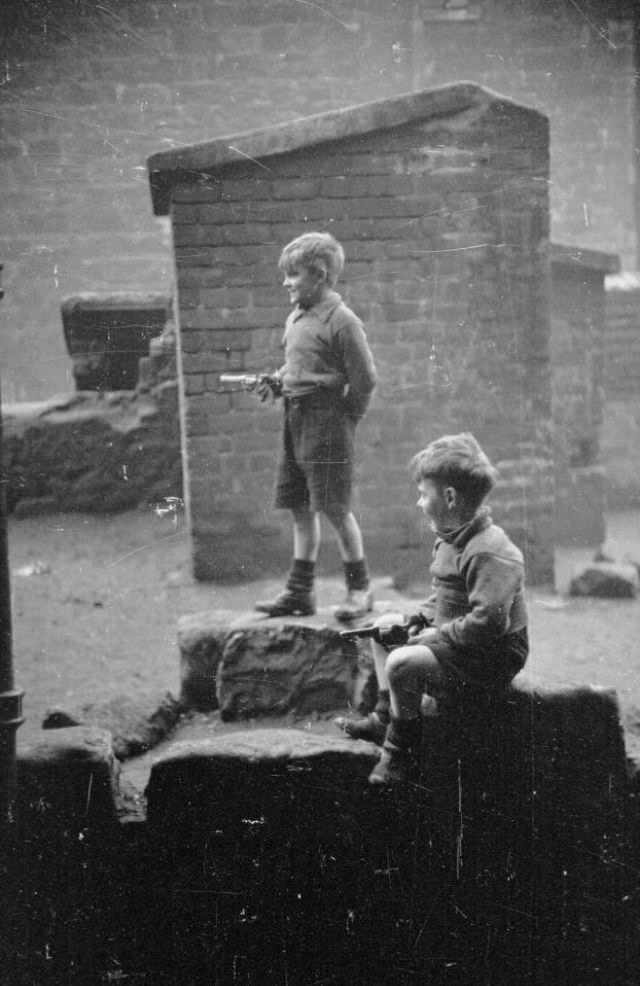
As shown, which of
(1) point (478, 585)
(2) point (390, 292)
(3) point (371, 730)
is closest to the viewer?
(1) point (478, 585)

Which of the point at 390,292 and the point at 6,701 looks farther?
the point at 390,292

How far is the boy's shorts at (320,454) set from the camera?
3959 mm

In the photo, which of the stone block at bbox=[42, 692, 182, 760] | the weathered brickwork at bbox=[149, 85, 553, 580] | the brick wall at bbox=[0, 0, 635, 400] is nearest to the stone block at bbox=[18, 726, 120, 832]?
the stone block at bbox=[42, 692, 182, 760]

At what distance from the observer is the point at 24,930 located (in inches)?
112

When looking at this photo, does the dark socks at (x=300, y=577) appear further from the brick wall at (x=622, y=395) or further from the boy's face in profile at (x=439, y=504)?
the brick wall at (x=622, y=395)

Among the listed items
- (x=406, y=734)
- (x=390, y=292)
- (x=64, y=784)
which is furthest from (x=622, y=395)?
(x=64, y=784)

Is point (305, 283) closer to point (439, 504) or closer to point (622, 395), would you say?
point (439, 504)

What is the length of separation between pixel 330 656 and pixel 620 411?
726cm

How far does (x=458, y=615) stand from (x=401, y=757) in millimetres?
474

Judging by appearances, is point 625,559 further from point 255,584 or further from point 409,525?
point 255,584

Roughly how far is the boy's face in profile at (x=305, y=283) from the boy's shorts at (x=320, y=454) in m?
0.40

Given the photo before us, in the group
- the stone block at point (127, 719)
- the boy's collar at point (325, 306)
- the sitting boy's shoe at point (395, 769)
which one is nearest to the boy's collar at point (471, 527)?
the sitting boy's shoe at point (395, 769)

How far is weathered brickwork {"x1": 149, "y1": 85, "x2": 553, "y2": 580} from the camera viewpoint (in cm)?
599

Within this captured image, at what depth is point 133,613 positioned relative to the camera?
5922 mm
